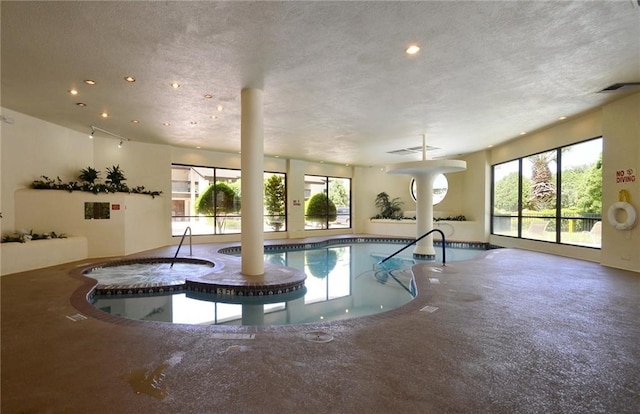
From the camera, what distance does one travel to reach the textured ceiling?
3426 millimetres

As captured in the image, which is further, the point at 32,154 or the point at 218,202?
the point at 218,202

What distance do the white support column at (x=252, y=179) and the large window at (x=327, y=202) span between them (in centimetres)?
835

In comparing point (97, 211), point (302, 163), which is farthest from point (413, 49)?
point (302, 163)

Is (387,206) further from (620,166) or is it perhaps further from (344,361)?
(344,361)

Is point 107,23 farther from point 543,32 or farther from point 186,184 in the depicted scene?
point 186,184

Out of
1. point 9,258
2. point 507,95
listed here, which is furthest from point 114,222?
point 507,95

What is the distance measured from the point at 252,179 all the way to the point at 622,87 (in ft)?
21.4

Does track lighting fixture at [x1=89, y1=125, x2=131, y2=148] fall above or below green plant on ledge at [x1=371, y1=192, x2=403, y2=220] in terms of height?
above

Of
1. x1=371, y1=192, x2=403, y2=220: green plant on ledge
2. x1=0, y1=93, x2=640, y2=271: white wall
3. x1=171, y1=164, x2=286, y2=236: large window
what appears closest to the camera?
x1=0, y1=93, x2=640, y2=271: white wall

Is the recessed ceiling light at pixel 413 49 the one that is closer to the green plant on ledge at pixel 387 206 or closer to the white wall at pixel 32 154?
the white wall at pixel 32 154

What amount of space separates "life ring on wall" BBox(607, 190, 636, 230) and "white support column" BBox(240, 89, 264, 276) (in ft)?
22.0

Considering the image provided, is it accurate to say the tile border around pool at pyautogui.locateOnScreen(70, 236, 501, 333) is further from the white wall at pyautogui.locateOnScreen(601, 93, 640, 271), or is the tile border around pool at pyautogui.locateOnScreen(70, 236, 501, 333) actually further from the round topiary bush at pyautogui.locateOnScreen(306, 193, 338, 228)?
the round topiary bush at pyautogui.locateOnScreen(306, 193, 338, 228)

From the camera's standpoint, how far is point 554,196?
866 centimetres

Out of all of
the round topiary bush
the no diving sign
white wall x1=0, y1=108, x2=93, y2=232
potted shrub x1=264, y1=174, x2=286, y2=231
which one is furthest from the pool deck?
the round topiary bush
